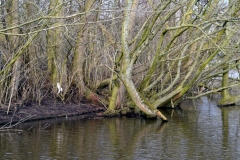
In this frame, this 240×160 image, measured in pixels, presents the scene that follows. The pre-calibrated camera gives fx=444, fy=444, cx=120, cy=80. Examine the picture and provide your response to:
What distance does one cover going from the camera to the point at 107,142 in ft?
41.7

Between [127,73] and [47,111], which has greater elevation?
[127,73]

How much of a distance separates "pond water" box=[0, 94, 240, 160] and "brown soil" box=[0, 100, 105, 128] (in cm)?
70

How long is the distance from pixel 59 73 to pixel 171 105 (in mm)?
6671

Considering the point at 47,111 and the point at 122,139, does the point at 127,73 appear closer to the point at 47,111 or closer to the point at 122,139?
the point at 47,111

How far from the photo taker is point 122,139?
1342cm

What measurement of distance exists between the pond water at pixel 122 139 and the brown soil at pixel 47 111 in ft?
2.29

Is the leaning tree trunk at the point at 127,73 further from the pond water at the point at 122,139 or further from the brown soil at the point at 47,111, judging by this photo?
the brown soil at the point at 47,111

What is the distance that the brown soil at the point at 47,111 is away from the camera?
54.6 ft

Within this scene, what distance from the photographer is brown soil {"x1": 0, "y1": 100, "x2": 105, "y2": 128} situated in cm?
1664

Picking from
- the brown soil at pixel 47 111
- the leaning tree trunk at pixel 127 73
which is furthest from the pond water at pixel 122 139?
the leaning tree trunk at pixel 127 73

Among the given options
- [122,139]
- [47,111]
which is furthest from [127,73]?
[122,139]

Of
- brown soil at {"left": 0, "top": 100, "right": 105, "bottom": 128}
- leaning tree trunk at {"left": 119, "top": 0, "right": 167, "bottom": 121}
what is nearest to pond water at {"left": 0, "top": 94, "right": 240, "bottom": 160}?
brown soil at {"left": 0, "top": 100, "right": 105, "bottom": 128}

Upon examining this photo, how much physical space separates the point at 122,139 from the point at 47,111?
248 inches

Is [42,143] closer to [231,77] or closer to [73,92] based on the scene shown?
[73,92]
